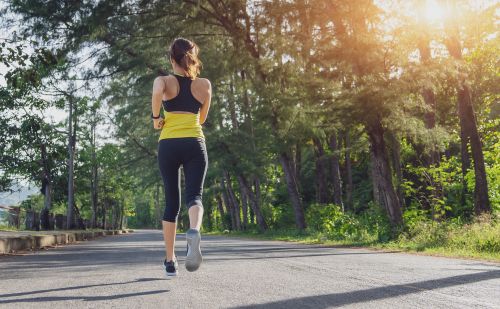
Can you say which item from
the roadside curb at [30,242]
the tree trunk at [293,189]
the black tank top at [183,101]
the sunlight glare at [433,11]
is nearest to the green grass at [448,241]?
the sunlight glare at [433,11]

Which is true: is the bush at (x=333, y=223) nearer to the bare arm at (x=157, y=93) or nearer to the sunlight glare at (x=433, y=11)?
the sunlight glare at (x=433, y=11)

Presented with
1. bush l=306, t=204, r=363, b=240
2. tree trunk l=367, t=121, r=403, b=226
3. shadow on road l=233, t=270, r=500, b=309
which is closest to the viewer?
shadow on road l=233, t=270, r=500, b=309

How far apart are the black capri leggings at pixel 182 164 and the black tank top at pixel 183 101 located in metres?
0.28

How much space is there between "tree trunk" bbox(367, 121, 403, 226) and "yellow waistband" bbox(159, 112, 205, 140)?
939 cm

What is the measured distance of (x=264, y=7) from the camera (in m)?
15.3

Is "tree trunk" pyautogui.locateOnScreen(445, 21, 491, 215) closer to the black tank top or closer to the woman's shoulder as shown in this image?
the woman's shoulder

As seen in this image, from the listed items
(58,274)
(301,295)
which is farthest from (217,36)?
(301,295)

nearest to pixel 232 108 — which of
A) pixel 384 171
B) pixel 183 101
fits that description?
pixel 384 171

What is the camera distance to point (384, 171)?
1392 centimetres

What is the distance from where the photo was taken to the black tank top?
4691mm

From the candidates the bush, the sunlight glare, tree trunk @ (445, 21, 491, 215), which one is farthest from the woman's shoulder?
the bush

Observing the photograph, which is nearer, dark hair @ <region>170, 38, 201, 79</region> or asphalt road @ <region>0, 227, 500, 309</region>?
asphalt road @ <region>0, 227, 500, 309</region>

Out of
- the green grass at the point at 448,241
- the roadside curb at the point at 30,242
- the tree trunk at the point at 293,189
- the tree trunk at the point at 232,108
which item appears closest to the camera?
the green grass at the point at 448,241

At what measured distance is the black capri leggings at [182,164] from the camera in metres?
4.71
